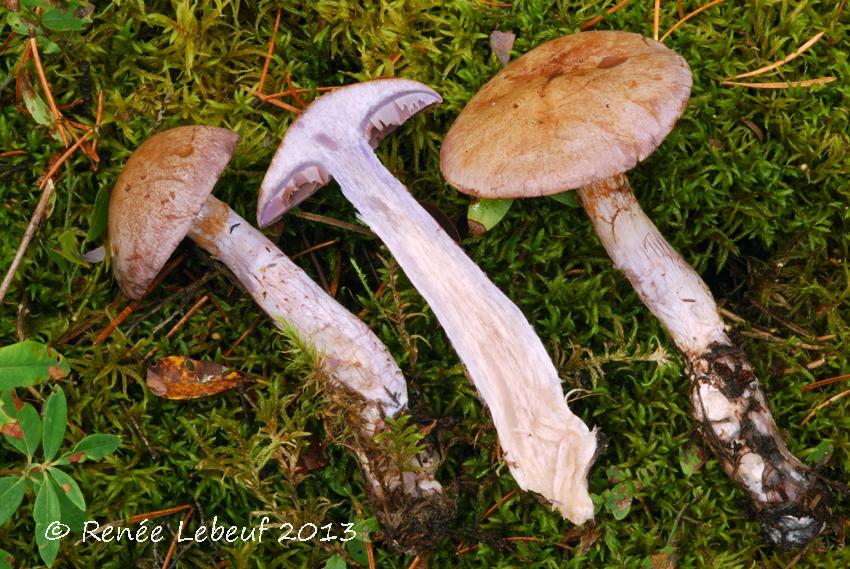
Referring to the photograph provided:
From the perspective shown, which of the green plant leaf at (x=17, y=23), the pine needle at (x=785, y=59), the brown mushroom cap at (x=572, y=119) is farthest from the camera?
the pine needle at (x=785, y=59)

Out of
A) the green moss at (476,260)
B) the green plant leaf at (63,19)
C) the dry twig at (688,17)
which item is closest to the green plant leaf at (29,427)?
the green moss at (476,260)

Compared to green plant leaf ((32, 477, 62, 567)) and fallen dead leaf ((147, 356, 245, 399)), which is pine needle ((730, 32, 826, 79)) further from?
green plant leaf ((32, 477, 62, 567))

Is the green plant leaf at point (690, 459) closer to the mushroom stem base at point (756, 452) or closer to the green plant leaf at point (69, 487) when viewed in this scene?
the mushroom stem base at point (756, 452)

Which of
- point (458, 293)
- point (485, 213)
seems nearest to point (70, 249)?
point (458, 293)

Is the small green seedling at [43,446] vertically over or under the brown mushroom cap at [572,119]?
under

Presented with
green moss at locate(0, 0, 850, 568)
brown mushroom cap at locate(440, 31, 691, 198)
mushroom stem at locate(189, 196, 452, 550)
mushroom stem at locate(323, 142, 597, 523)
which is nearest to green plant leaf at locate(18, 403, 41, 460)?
green moss at locate(0, 0, 850, 568)

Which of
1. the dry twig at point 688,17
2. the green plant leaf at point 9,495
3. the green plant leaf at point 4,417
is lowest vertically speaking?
the green plant leaf at point 9,495

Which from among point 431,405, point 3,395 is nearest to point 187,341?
point 3,395

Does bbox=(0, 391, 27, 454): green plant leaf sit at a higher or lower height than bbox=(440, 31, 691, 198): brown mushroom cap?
lower
